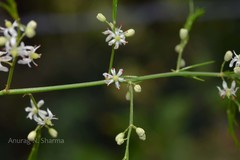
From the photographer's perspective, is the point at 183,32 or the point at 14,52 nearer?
the point at 14,52

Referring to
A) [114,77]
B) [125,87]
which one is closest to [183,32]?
[114,77]

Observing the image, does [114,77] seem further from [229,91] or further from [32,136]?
[229,91]

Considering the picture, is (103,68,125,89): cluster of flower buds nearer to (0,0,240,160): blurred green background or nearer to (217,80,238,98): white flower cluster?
(217,80,238,98): white flower cluster

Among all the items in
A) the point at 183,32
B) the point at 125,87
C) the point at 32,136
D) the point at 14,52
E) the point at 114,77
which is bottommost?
the point at 32,136

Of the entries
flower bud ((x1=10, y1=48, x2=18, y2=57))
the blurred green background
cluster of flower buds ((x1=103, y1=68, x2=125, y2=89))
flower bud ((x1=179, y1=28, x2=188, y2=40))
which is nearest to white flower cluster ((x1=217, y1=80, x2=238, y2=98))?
flower bud ((x1=179, y1=28, x2=188, y2=40))

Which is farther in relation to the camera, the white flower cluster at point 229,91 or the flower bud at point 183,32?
the flower bud at point 183,32

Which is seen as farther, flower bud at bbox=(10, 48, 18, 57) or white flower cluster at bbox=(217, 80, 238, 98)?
white flower cluster at bbox=(217, 80, 238, 98)

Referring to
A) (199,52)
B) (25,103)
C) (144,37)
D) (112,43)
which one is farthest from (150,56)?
(112,43)

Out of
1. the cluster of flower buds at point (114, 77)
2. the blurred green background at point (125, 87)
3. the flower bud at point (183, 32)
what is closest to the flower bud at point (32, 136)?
the cluster of flower buds at point (114, 77)

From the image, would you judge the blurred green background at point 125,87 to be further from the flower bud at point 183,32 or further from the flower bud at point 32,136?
the flower bud at point 32,136
